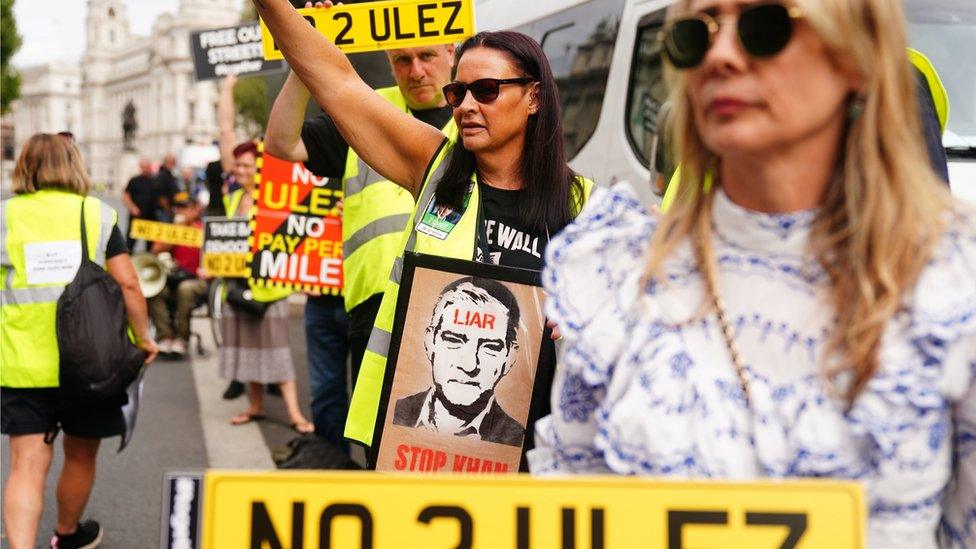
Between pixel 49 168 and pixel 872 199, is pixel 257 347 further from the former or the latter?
pixel 872 199

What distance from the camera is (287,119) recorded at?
135 inches

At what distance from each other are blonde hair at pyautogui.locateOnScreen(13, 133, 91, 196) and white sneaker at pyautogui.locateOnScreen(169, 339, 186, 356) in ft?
21.1

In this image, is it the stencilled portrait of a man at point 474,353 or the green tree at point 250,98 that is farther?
the green tree at point 250,98

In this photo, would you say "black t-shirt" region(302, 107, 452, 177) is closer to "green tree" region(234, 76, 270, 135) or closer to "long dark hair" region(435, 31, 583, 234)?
"long dark hair" region(435, 31, 583, 234)

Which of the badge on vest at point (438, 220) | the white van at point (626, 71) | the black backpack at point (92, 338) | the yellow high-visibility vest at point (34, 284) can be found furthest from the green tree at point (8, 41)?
the badge on vest at point (438, 220)

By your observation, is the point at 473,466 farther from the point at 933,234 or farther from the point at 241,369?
the point at 241,369

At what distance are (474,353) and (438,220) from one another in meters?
0.35

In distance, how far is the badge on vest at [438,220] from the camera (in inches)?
109

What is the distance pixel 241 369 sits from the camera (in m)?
7.91

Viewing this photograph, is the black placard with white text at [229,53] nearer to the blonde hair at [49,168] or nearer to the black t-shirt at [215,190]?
the black t-shirt at [215,190]

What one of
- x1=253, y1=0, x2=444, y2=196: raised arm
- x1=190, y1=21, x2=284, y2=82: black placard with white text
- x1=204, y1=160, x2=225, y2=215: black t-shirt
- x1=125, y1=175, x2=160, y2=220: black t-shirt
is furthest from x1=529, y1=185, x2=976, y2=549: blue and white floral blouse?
x1=125, y1=175, x2=160, y2=220: black t-shirt

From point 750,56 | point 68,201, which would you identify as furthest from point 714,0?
point 68,201

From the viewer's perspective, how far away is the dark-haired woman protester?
111 inches

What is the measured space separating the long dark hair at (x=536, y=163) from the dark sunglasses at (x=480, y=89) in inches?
2.3
